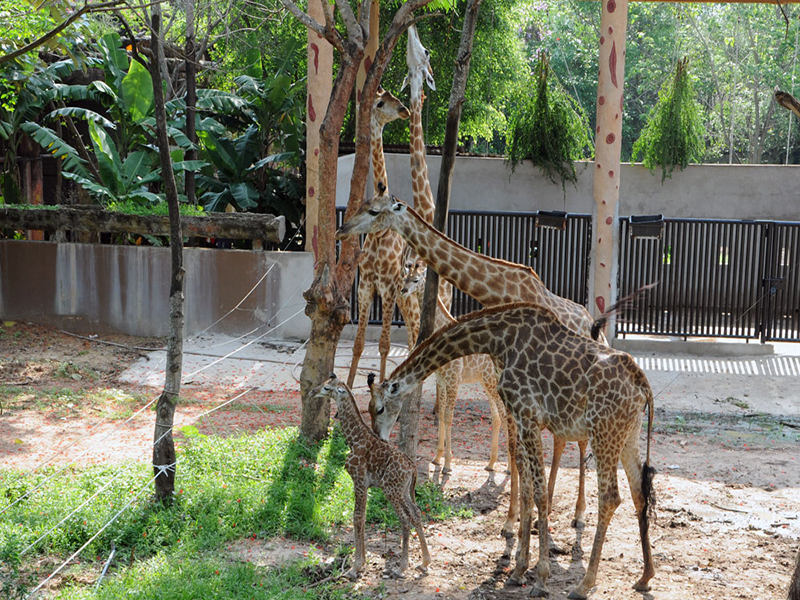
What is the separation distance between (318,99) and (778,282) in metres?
7.56

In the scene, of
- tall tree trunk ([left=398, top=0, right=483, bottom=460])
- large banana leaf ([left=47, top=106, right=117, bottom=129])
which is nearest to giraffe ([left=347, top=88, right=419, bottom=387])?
tall tree trunk ([left=398, top=0, right=483, bottom=460])

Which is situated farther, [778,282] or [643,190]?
[643,190]

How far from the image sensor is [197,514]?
591 cm

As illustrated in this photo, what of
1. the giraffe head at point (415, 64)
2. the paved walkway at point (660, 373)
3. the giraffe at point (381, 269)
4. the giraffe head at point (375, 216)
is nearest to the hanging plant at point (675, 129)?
the paved walkway at point (660, 373)

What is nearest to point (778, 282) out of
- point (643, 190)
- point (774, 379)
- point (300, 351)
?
point (774, 379)

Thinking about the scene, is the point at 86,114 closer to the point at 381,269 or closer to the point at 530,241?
the point at 381,269

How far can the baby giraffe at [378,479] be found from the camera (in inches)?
212

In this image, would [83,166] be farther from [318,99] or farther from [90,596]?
[90,596]

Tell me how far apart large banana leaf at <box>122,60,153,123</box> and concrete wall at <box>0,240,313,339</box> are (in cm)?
262

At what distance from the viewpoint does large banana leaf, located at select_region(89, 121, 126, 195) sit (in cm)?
1314

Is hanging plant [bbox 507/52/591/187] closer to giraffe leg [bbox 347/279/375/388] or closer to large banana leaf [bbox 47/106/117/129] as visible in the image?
giraffe leg [bbox 347/279/375/388]

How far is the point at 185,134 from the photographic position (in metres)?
14.9

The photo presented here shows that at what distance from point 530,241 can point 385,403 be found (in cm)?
775

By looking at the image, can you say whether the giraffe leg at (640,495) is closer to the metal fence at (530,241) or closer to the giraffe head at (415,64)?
the giraffe head at (415,64)
